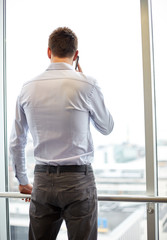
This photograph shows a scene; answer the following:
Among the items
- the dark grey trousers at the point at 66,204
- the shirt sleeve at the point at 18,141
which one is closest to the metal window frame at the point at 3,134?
the shirt sleeve at the point at 18,141

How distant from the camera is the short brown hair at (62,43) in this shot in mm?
1441

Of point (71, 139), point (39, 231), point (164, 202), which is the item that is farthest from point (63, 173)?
point (164, 202)

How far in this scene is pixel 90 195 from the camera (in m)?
1.40

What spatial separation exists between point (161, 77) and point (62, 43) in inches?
29.4

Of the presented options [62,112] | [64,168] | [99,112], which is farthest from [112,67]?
[64,168]

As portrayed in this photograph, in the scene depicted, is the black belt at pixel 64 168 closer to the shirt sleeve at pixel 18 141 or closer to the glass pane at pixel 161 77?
the shirt sleeve at pixel 18 141

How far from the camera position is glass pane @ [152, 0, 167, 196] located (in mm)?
1881

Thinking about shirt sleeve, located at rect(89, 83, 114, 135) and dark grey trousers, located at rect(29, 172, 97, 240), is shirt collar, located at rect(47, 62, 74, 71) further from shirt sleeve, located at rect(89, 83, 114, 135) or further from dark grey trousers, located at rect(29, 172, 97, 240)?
dark grey trousers, located at rect(29, 172, 97, 240)

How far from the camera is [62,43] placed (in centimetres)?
144

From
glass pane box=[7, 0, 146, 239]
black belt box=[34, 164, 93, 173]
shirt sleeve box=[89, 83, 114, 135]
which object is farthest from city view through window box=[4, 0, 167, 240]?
black belt box=[34, 164, 93, 173]

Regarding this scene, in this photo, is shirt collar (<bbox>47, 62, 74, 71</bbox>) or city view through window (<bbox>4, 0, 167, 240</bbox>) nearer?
shirt collar (<bbox>47, 62, 74, 71</bbox>)

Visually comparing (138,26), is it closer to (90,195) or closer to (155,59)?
(155,59)

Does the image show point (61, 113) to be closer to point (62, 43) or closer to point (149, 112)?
point (62, 43)

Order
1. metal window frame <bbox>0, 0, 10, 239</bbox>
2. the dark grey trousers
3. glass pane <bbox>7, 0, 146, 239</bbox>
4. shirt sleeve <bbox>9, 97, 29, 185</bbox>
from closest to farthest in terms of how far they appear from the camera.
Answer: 1. the dark grey trousers
2. shirt sleeve <bbox>9, 97, 29, 185</bbox>
3. glass pane <bbox>7, 0, 146, 239</bbox>
4. metal window frame <bbox>0, 0, 10, 239</bbox>
